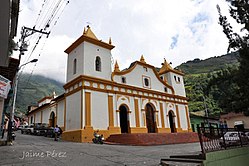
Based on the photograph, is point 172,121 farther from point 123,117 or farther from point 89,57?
point 89,57

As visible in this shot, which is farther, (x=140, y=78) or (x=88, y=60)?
(x=140, y=78)

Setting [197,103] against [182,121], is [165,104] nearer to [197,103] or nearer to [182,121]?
[182,121]

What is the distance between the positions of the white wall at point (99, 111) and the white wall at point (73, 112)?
1.21 meters

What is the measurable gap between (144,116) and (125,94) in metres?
3.28

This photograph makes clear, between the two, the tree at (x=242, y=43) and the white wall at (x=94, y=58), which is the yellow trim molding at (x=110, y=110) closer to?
the white wall at (x=94, y=58)

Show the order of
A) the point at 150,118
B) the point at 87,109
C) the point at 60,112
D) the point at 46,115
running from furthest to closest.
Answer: the point at 46,115 → the point at 60,112 → the point at 150,118 → the point at 87,109

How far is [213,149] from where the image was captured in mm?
8352

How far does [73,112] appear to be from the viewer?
1917 cm

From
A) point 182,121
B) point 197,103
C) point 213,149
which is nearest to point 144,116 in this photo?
point 182,121

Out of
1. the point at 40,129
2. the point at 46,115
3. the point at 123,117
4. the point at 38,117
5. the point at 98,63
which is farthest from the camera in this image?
the point at 38,117

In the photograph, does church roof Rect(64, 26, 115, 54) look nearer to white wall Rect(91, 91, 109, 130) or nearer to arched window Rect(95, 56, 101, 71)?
arched window Rect(95, 56, 101, 71)

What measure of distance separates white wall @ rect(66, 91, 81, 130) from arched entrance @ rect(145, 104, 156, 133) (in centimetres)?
817

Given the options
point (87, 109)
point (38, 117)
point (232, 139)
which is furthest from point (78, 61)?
point (38, 117)

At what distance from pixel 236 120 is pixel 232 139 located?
66.6 feet
